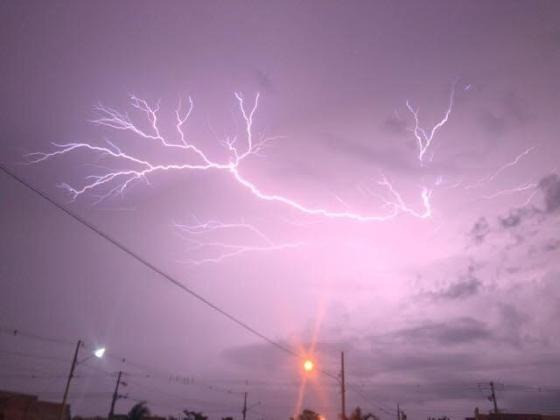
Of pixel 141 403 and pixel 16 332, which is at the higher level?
pixel 16 332

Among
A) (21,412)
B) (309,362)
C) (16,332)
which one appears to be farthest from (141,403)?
(309,362)

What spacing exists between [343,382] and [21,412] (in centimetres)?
1914

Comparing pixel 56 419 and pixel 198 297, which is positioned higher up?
pixel 198 297

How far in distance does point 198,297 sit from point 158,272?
1.92 meters

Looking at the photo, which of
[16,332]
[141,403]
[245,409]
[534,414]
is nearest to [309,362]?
[16,332]

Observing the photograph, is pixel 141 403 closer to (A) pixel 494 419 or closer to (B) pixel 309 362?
(B) pixel 309 362

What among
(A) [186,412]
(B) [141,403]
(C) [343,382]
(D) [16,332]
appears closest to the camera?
(D) [16,332]

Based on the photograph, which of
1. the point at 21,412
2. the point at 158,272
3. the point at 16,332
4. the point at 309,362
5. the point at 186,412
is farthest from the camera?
the point at 186,412

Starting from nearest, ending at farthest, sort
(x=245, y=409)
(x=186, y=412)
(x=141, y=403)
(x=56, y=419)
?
(x=56, y=419), (x=141, y=403), (x=186, y=412), (x=245, y=409)

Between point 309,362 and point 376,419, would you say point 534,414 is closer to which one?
point 376,419

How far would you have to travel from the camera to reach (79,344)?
22.5m

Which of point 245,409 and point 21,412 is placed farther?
point 245,409

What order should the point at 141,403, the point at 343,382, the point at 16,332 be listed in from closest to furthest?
the point at 16,332
the point at 343,382
the point at 141,403

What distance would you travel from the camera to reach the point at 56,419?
28.5 m
